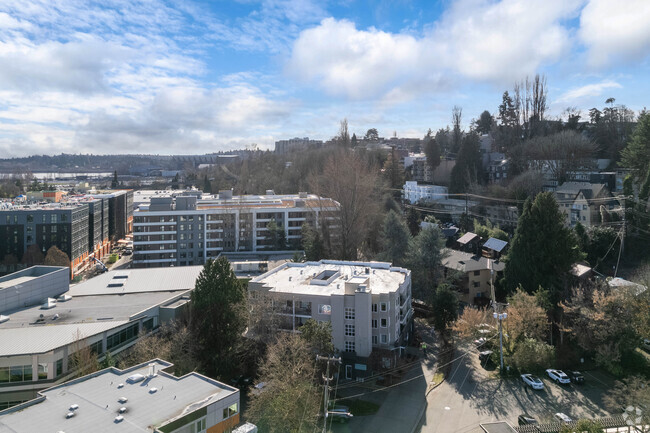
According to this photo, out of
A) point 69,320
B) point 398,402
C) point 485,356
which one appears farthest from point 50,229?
point 485,356

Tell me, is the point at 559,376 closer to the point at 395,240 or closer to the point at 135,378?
the point at 395,240

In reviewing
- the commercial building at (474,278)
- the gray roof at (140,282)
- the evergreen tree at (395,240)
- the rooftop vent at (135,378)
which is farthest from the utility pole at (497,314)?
the gray roof at (140,282)

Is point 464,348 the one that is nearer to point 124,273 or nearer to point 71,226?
point 124,273

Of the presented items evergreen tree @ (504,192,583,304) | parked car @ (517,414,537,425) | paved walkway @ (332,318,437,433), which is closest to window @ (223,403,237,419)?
paved walkway @ (332,318,437,433)

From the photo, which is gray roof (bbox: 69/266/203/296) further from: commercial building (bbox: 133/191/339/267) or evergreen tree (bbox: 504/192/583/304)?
evergreen tree (bbox: 504/192/583/304)

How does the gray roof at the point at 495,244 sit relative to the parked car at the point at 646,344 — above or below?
above

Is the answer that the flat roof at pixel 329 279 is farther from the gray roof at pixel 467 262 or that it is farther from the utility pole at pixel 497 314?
the gray roof at pixel 467 262

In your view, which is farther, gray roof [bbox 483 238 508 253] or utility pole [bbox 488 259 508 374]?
gray roof [bbox 483 238 508 253]
